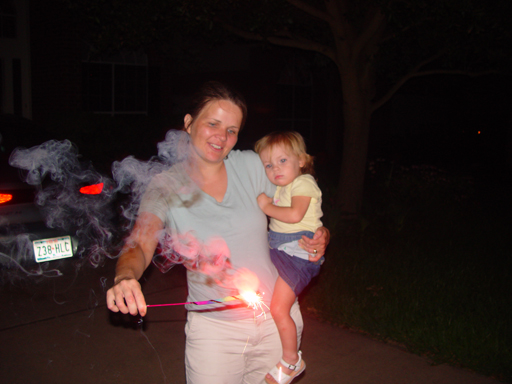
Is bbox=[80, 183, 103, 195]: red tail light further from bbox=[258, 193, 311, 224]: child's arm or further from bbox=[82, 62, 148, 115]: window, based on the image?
bbox=[82, 62, 148, 115]: window

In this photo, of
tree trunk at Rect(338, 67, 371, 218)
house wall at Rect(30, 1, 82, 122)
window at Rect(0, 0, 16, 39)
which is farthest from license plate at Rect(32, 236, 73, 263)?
window at Rect(0, 0, 16, 39)

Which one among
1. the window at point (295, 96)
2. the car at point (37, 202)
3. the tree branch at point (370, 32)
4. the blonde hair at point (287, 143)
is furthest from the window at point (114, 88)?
the blonde hair at point (287, 143)

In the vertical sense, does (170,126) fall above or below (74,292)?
above

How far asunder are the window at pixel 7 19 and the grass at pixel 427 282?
936 cm

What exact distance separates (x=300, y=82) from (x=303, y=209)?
1728 cm

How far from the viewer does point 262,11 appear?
771 cm

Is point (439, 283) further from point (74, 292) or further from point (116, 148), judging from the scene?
point (116, 148)

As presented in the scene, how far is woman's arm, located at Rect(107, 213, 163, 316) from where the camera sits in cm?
178

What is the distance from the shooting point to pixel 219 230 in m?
2.27

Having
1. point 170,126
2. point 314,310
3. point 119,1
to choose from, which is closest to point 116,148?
point 170,126

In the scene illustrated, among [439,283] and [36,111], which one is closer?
[439,283]

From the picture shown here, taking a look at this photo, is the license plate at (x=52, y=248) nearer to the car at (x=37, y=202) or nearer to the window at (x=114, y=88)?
the car at (x=37, y=202)

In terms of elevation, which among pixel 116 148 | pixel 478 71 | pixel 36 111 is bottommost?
pixel 116 148

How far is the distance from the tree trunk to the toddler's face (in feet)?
20.7
